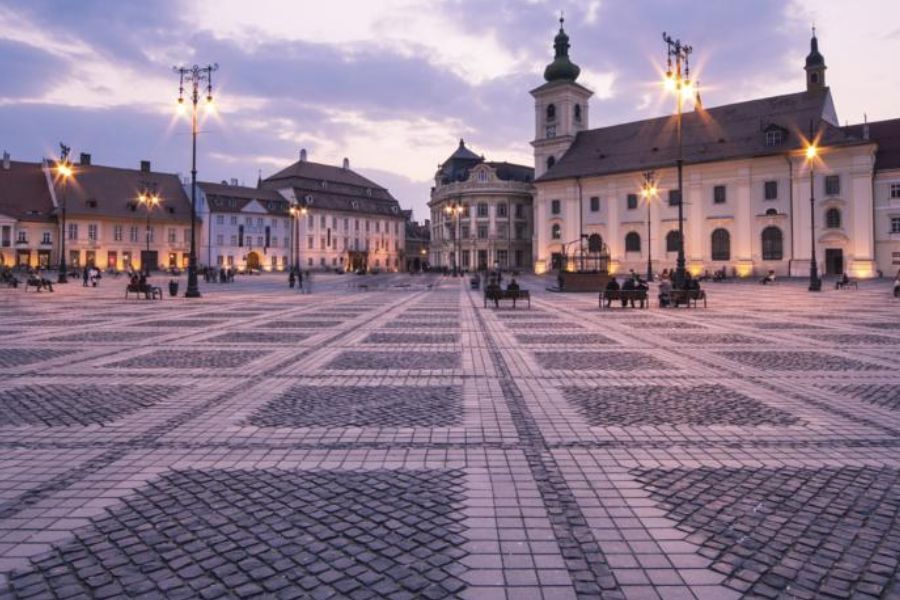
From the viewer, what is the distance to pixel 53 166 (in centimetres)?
7525

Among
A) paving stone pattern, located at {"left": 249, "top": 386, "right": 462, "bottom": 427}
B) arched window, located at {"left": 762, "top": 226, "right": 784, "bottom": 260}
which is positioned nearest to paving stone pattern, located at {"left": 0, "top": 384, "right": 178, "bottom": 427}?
paving stone pattern, located at {"left": 249, "top": 386, "right": 462, "bottom": 427}

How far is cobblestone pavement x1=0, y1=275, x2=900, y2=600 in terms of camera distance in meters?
3.41

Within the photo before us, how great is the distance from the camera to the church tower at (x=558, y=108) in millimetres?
77188

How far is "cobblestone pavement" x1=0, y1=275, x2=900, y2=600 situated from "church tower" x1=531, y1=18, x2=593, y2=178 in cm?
7049

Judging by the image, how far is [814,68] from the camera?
63625 millimetres

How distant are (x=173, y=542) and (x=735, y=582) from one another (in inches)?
130

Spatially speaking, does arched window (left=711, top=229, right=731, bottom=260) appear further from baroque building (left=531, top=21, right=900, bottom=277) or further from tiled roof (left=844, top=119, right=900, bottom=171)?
tiled roof (left=844, top=119, right=900, bottom=171)

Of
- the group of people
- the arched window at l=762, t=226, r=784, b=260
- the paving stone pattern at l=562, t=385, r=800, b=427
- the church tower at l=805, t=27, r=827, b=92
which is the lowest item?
the paving stone pattern at l=562, t=385, r=800, b=427

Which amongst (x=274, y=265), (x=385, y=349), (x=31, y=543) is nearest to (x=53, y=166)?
(x=274, y=265)

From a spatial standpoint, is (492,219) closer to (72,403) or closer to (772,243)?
(772,243)

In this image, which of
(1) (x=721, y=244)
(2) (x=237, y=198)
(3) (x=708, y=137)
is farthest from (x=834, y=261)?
(2) (x=237, y=198)

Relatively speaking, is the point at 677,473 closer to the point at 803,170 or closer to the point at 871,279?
the point at 871,279

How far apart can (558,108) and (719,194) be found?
82.0 feet

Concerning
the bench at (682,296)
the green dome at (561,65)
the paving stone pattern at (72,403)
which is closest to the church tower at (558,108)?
the green dome at (561,65)
